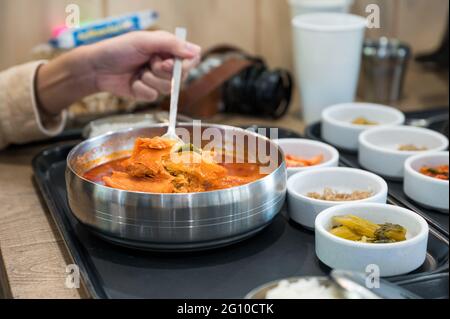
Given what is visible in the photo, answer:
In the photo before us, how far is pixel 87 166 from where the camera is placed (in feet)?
3.86

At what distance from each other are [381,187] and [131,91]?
665mm

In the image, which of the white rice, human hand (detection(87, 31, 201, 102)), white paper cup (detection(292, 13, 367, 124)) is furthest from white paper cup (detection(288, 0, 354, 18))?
the white rice

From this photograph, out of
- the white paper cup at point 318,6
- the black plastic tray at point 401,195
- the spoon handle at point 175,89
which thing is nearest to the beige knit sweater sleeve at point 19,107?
the spoon handle at point 175,89

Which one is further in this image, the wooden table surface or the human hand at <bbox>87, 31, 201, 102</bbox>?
the human hand at <bbox>87, 31, 201, 102</bbox>

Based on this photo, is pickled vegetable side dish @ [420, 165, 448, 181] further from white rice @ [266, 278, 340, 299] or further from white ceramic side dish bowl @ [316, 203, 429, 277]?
white rice @ [266, 278, 340, 299]

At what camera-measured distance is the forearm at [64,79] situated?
58.1 inches

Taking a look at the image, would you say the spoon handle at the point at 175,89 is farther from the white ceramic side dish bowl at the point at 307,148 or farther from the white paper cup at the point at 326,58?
the white paper cup at the point at 326,58

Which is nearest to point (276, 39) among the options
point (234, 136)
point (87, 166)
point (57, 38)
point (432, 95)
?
point (432, 95)

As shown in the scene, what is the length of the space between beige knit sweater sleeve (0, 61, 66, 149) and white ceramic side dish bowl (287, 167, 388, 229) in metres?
0.63

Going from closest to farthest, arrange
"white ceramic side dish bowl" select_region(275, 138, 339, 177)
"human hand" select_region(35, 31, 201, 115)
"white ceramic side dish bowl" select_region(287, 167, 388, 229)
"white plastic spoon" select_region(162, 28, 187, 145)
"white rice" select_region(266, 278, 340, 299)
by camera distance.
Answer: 1. "white rice" select_region(266, 278, 340, 299)
2. "white ceramic side dish bowl" select_region(287, 167, 388, 229)
3. "white plastic spoon" select_region(162, 28, 187, 145)
4. "white ceramic side dish bowl" select_region(275, 138, 339, 177)
5. "human hand" select_region(35, 31, 201, 115)

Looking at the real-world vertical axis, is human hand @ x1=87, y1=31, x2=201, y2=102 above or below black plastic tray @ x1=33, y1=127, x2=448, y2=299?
above

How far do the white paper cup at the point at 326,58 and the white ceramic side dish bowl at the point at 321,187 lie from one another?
20.8 inches

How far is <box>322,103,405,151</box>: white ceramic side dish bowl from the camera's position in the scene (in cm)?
147

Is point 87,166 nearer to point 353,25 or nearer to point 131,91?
point 131,91
